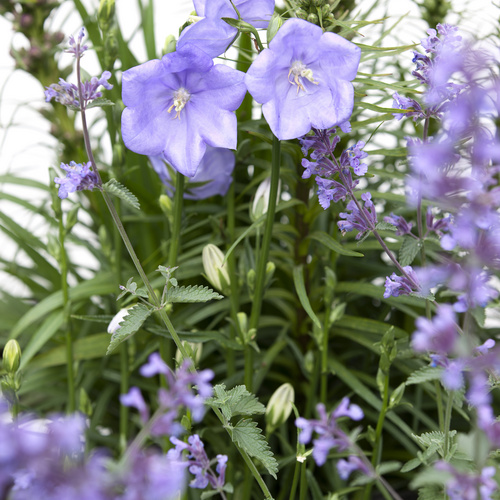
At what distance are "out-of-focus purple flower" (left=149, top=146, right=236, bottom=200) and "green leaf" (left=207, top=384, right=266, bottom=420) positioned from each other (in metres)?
0.34

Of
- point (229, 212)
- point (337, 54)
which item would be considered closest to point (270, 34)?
point (337, 54)

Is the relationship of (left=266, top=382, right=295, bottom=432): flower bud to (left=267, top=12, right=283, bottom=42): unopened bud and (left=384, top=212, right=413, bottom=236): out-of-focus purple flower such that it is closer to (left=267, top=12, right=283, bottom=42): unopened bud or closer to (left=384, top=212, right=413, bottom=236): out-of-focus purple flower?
(left=384, top=212, right=413, bottom=236): out-of-focus purple flower

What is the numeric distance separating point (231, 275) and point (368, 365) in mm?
343

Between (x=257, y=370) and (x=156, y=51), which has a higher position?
(x=156, y=51)

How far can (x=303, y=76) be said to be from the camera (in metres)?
0.68

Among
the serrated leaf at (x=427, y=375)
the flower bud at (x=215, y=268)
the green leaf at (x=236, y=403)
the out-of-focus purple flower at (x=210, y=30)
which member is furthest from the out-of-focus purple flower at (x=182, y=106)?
the serrated leaf at (x=427, y=375)

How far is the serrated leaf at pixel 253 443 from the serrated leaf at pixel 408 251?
21 cm

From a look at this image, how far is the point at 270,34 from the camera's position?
62cm

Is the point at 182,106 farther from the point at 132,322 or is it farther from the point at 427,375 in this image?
the point at 427,375

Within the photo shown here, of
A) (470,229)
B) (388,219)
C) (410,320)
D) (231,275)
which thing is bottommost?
(410,320)

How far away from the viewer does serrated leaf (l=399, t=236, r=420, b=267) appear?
60 cm

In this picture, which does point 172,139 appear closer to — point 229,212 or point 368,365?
point 229,212

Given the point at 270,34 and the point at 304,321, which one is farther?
the point at 304,321

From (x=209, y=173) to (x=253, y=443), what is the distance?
42 centimetres
